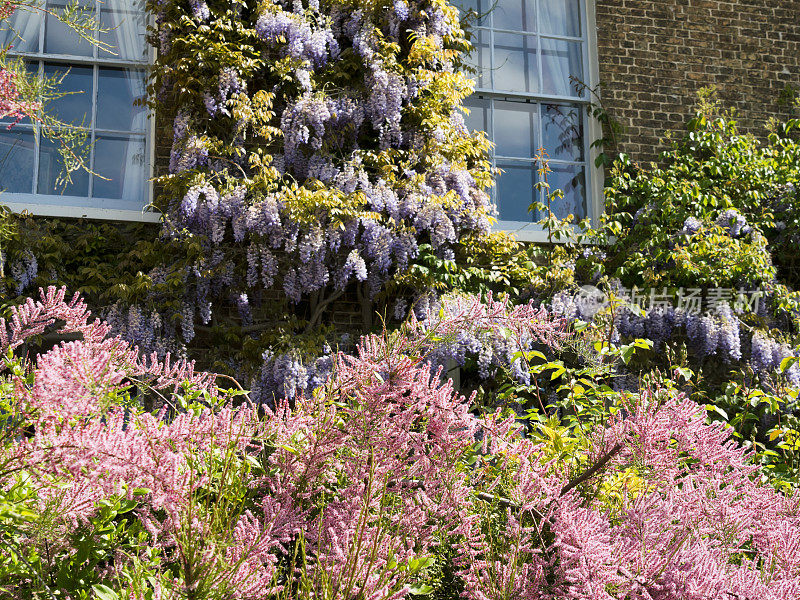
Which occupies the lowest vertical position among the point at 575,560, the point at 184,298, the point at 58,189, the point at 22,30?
the point at 575,560

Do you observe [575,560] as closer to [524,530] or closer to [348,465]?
[524,530]

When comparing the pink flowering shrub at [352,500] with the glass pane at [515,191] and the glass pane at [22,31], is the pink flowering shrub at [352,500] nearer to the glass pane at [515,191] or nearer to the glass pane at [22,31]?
the glass pane at [515,191]

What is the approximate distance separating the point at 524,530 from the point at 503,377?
384 centimetres

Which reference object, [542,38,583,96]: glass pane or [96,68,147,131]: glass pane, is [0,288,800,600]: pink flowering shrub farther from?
[542,38,583,96]: glass pane

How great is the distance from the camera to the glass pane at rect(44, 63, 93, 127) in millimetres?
6012

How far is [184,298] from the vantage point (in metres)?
5.40

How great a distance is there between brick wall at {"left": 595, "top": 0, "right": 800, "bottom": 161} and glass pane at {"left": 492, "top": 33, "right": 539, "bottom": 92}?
58 cm

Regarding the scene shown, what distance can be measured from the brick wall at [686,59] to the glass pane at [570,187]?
465mm

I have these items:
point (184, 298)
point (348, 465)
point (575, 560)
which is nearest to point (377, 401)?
point (348, 465)

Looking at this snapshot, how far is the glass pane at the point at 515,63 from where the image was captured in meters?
6.99

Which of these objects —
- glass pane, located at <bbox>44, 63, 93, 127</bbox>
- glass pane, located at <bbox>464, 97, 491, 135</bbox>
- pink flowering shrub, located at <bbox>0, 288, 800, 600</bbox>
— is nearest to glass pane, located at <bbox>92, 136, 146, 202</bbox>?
glass pane, located at <bbox>44, 63, 93, 127</bbox>

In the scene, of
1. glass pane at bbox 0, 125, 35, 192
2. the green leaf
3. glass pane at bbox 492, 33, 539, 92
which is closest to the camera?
the green leaf

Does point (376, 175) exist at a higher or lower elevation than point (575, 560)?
higher

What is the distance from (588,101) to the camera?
7078mm
